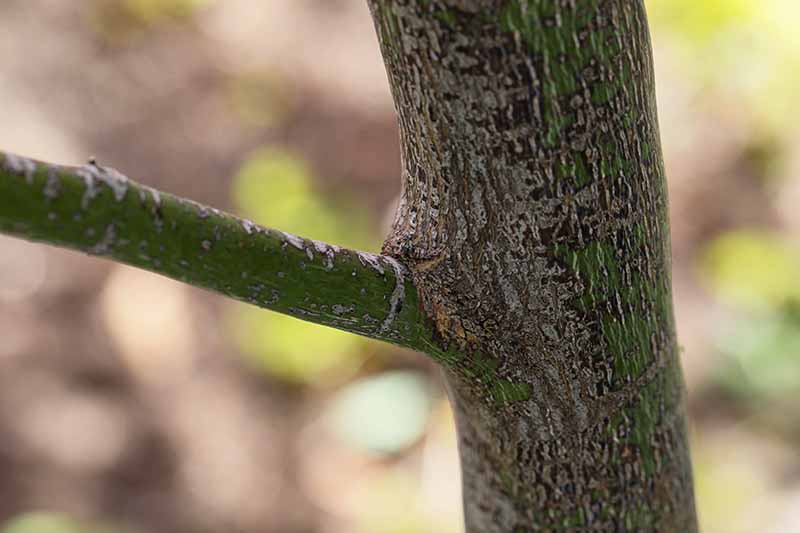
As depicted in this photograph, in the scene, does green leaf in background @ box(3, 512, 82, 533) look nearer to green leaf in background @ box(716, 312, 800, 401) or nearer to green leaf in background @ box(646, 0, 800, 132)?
green leaf in background @ box(716, 312, 800, 401)

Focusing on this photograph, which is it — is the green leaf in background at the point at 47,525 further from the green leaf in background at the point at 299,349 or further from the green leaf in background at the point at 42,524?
the green leaf in background at the point at 299,349

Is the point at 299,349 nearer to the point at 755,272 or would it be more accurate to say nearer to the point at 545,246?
the point at 755,272

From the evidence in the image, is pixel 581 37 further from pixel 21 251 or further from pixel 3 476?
pixel 21 251

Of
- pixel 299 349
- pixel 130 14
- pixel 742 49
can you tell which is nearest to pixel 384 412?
pixel 299 349

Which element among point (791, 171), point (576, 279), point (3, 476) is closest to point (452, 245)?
point (576, 279)

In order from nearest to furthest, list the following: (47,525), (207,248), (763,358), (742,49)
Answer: (207,248), (47,525), (763,358), (742,49)

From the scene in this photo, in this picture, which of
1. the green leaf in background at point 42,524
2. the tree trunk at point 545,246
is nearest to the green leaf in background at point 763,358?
the tree trunk at point 545,246
